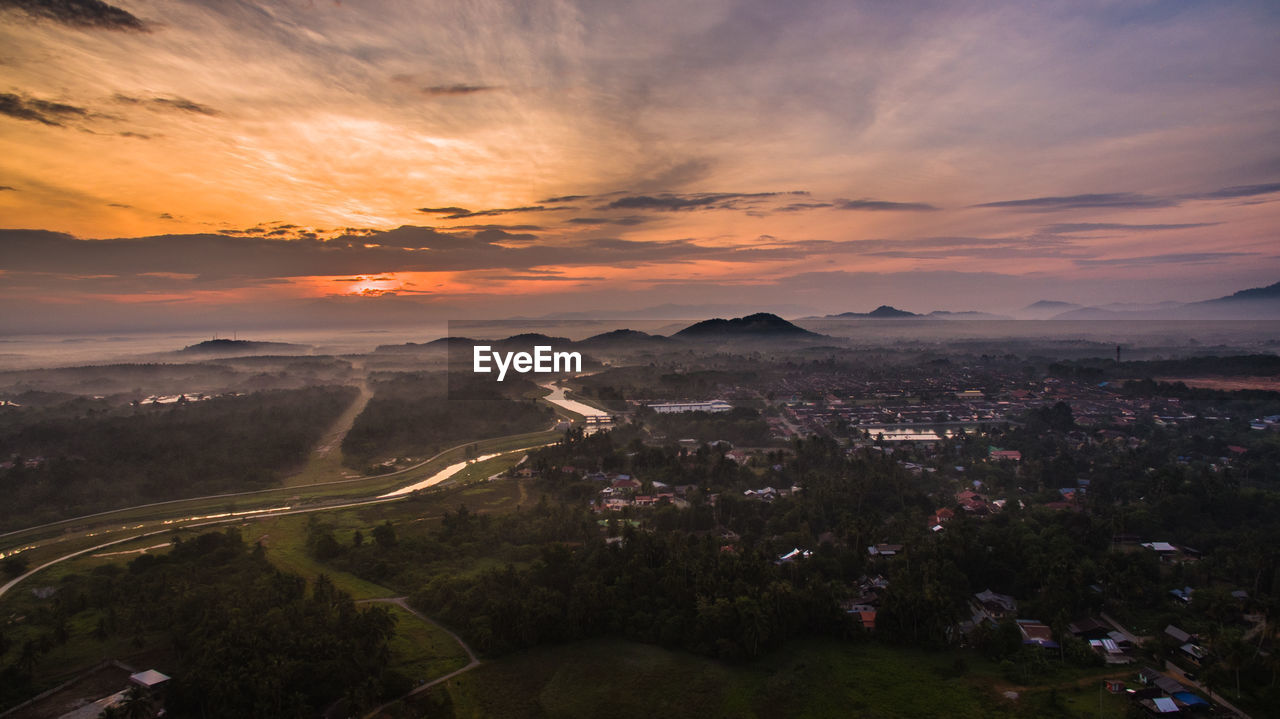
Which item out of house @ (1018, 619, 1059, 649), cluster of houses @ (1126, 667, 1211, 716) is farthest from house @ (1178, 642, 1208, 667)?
house @ (1018, 619, 1059, 649)

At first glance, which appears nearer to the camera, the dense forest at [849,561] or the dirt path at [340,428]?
the dense forest at [849,561]

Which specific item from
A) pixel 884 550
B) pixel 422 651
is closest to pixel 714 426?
pixel 884 550

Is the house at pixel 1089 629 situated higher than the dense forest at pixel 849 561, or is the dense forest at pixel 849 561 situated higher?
the dense forest at pixel 849 561

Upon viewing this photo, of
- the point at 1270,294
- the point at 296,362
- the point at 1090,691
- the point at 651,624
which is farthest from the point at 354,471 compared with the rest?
the point at 1270,294
